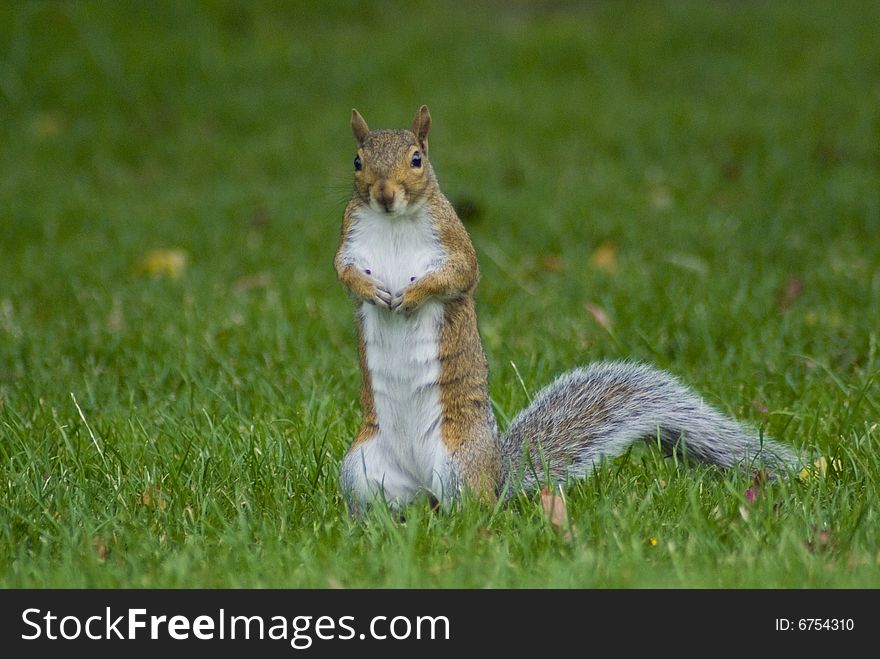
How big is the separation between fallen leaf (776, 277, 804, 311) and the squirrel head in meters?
2.16

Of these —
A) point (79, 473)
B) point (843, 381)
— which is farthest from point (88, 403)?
point (843, 381)

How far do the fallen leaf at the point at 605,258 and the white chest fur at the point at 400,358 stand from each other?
8.08ft

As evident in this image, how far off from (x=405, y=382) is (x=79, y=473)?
2.61 feet

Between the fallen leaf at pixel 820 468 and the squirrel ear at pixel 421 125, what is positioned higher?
the squirrel ear at pixel 421 125

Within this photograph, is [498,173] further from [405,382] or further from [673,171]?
[405,382]

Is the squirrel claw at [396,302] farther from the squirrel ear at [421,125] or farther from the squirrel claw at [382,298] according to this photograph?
the squirrel ear at [421,125]

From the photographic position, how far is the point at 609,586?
2070 mm

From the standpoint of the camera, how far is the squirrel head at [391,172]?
2475mm

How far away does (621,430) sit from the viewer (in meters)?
2.80

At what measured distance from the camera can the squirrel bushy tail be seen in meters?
2.75

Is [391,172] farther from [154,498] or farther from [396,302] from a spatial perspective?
[154,498]

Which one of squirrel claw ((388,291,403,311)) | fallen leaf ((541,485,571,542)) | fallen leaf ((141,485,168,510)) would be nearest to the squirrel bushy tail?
fallen leaf ((541,485,571,542))

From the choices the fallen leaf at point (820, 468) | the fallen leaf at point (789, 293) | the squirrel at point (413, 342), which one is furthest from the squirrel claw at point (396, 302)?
the fallen leaf at point (789, 293)

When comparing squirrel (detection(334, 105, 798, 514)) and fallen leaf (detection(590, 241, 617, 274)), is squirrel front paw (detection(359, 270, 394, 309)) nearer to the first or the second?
squirrel (detection(334, 105, 798, 514))
